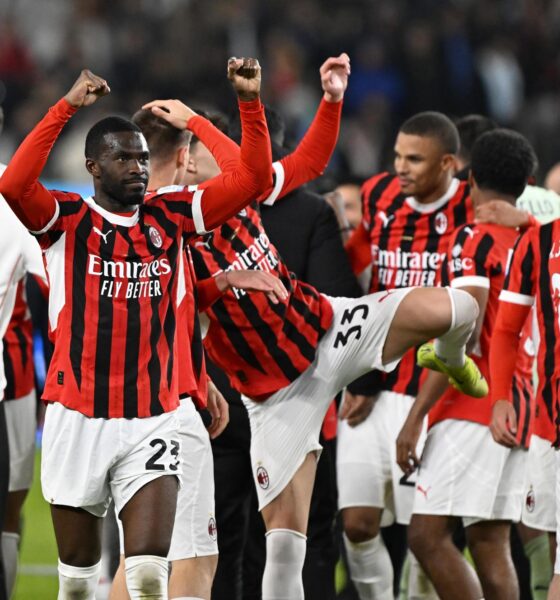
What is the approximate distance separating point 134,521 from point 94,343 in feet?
2.05

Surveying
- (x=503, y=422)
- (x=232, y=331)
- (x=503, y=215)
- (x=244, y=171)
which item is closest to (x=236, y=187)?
(x=244, y=171)

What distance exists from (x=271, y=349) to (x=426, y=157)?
55.6 inches

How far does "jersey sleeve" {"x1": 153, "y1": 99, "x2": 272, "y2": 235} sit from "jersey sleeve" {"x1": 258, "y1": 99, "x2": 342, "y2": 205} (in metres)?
1.02

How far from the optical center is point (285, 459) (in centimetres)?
556

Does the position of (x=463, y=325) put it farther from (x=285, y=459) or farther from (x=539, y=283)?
(x=285, y=459)

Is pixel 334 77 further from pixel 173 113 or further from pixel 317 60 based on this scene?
pixel 317 60

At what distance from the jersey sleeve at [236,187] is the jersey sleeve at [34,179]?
0.46 meters

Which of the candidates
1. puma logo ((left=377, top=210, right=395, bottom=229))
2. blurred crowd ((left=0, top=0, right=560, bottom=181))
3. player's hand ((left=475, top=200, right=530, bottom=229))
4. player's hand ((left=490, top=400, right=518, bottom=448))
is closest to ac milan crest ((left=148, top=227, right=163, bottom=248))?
player's hand ((left=490, top=400, right=518, bottom=448))

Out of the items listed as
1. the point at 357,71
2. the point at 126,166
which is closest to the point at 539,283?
the point at 126,166

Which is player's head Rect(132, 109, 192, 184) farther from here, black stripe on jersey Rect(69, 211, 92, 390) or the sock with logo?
the sock with logo

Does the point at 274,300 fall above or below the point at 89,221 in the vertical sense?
below

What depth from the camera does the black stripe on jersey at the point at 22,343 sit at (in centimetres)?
659

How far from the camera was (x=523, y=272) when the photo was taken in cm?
522

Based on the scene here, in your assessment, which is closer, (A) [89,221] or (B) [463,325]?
(A) [89,221]
